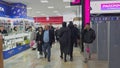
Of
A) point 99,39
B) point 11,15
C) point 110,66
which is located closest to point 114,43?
point 110,66

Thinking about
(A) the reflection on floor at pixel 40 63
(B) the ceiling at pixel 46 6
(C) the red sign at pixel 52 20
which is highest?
(B) the ceiling at pixel 46 6

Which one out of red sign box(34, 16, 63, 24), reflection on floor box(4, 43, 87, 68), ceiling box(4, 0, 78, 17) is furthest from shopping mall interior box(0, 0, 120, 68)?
red sign box(34, 16, 63, 24)

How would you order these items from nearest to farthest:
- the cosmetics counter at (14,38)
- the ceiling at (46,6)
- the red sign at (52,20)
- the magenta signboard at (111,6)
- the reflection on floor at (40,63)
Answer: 1. the reflection on floor at (40,63)
2. the magenta signboard at (111,6)
3. the cosmetics counter at (14,38)
4. the ceiling at (46,6)
5. the red sign at (52,20)

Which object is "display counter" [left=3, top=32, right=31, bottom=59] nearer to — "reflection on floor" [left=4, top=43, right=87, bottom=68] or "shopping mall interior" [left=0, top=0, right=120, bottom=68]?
"shopping mall interior" [left=0, top=0, right=120, bottom=68]

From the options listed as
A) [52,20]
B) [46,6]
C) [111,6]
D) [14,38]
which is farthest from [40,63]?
[52,20]

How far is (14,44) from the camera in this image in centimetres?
1195

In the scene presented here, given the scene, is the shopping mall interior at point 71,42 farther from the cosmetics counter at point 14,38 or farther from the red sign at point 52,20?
the red sign at point 52,20

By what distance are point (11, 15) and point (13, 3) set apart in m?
0.98

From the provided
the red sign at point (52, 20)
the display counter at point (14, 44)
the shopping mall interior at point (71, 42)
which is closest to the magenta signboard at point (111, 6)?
the shopping mall interior at point (71, 42)

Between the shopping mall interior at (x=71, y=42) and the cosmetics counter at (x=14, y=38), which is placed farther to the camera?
the cosmetics counter at (x=14, y=38)

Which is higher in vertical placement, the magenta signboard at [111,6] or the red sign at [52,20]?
the magenta signboard at [111,6]

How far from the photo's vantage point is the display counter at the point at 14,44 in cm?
1059

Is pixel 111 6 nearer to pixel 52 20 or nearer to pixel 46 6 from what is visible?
pixel 46 6

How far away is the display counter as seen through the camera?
34.7 ft
